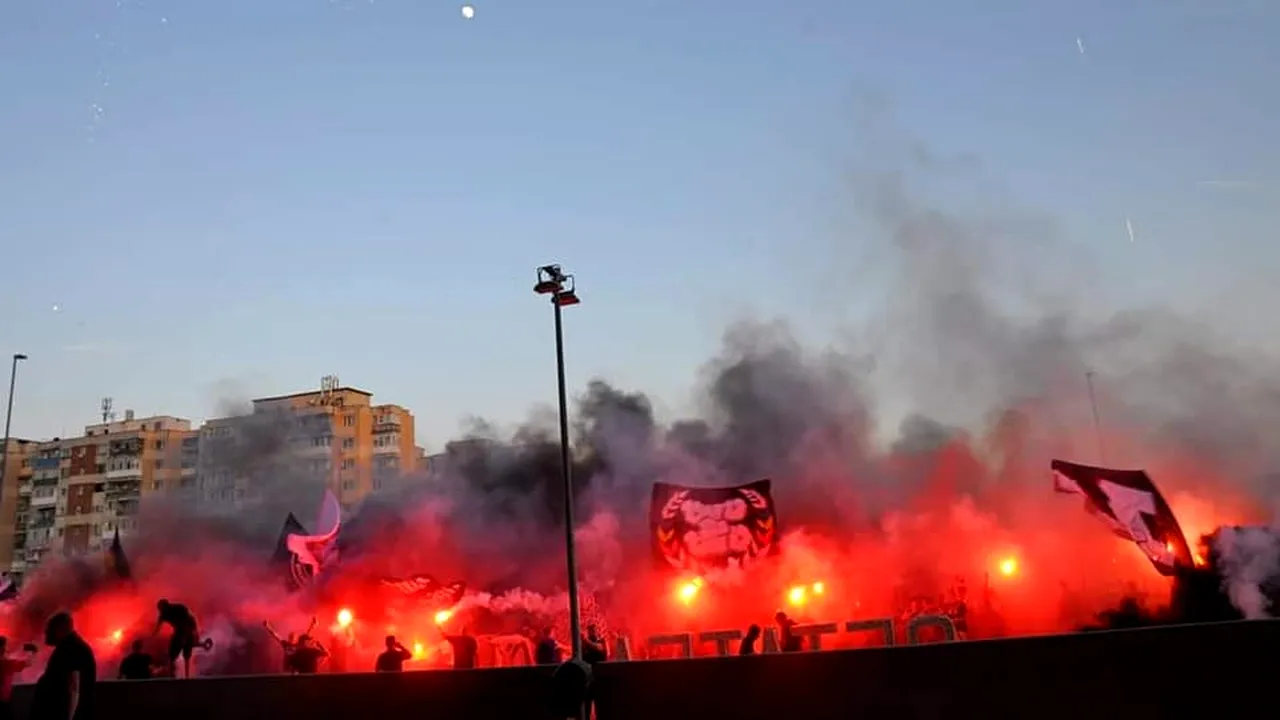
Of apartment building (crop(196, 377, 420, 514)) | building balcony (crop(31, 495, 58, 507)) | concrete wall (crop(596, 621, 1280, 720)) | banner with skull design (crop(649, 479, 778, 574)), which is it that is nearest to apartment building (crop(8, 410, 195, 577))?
building balcony (crop(31, 495, 58, 507))

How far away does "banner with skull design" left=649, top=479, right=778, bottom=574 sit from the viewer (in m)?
25.9

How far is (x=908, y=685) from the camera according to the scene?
9.62m

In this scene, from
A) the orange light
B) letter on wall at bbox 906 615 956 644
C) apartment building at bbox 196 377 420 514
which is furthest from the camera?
apartment building at bbox 196 377 420 514

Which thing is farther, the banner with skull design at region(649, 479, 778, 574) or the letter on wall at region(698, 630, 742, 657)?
the banner with skull design at region(649, 479, 778, 574)

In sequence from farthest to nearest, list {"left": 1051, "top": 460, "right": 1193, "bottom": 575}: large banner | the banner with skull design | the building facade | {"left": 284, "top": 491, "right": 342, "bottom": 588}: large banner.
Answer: the building facade → {"left": 284, "top": 491, "right": 342, "bottom": 588}: large banner → the banner with skull design → {"left": 1051, "top": 460, "right": 1193, "bottom": 575}: large banner

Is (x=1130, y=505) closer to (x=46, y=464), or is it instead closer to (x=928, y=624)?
(x=928, y=624)

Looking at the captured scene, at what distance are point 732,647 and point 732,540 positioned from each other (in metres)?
2.79

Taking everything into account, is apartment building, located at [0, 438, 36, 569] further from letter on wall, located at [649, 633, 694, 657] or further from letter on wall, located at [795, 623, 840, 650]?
letter on wall, located at [795, 623, 840, 650]

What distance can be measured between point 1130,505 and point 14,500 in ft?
283

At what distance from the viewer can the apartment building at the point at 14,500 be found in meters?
80.9

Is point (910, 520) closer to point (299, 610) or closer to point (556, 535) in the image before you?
point (556, 535)

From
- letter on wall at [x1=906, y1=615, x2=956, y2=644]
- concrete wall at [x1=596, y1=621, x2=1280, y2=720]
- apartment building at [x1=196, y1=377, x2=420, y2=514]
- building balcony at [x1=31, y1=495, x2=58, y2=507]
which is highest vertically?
building balcony at [x1=31, y1=495, x2=58, y2=507]

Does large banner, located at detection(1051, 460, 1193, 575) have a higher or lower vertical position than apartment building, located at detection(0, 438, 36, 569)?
lower

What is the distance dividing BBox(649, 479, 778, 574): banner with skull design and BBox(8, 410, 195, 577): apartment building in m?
62.6
